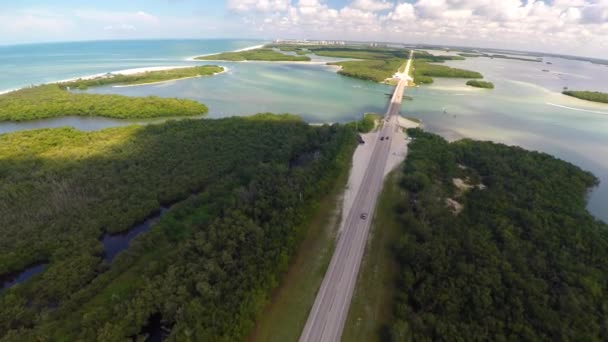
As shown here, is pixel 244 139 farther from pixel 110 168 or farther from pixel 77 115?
pixel 77 115

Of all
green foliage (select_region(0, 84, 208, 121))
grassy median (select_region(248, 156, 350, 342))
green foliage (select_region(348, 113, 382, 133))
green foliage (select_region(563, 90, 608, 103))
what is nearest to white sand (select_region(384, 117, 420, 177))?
green foliage (select_region(348, 113, 382, 133))

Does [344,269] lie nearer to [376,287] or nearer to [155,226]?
[376,287]

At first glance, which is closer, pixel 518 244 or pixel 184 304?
pixel 184 304

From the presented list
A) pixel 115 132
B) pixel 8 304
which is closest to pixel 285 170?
pixel 8 304

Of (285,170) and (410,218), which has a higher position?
(285,170)

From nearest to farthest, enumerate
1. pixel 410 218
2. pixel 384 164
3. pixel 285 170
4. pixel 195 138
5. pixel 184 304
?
pixel 184 304 → pixel 410 218 → pixel 285 170 → pixel 384 164 → pixel 195 138

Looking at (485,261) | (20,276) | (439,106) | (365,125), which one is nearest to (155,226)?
(20,276)

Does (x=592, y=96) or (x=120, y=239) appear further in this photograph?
(x=592, y=96)

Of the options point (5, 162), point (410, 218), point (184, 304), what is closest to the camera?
point (184, 304)

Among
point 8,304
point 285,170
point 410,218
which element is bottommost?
point 8,304
